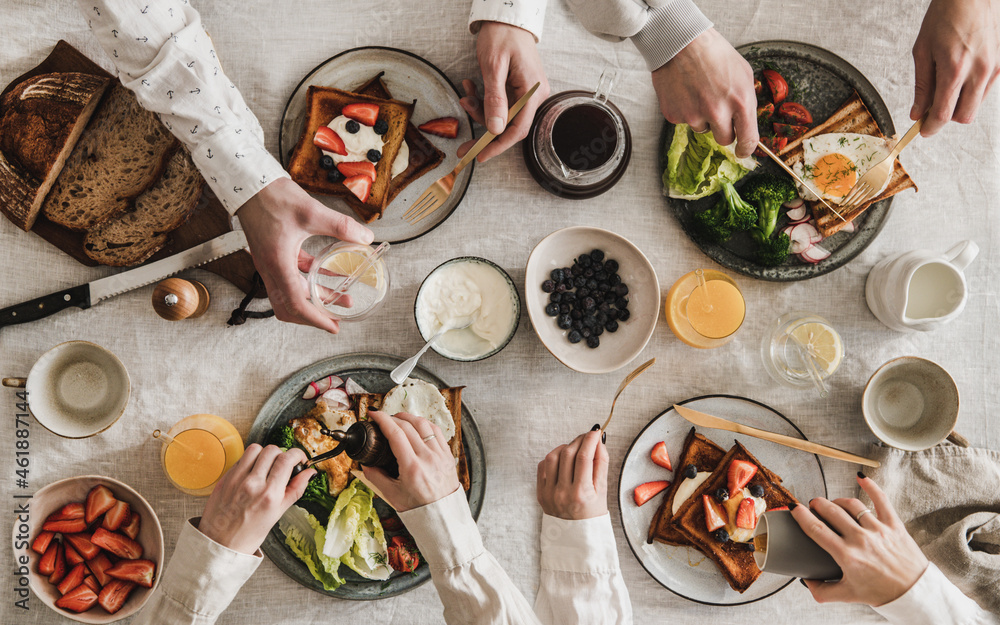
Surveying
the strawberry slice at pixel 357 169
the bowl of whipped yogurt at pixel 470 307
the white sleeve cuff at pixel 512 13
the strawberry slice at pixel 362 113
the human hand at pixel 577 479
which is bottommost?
the human hand at pixel 577 479

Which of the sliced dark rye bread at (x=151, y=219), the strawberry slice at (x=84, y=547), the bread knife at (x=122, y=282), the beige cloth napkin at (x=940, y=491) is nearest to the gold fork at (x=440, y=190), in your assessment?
the bread knife at (x=122, y=282)

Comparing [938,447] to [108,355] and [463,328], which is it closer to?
[463,328]

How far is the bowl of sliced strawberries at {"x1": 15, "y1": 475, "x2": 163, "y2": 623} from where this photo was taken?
1.85m

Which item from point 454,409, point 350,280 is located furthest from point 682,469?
point 350,280

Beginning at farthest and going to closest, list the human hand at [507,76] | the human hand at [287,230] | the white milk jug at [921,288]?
the white milk jug at [921,288], the human hand at [507,76], the human hand at [287,230]

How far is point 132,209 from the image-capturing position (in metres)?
1.90

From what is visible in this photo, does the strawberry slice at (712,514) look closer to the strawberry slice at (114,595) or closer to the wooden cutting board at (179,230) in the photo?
the wooden cutting board at (179,230)

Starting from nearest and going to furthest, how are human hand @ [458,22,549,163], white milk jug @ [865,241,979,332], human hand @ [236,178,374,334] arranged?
1. human hand @ [236,178,374,334]
2. human hand @ [458,22,549,163]
3. white milk jug @ [865,241,979,332]

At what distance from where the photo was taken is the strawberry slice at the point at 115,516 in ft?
6.16

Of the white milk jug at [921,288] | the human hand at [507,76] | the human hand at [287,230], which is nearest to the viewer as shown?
the human hand at [287,230]

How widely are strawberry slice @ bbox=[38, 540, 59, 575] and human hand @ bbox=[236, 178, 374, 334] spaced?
1055mm

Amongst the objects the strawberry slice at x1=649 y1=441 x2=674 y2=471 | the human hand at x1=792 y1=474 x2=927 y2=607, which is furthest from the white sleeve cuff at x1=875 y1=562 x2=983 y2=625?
the strawberry slice at x1=649 y1=441 x2=674 y2=471

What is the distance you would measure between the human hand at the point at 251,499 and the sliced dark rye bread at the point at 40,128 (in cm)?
101

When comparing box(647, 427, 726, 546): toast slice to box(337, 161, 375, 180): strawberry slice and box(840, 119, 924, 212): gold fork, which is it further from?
box(337, 161, 375, 180): strawberry slice
